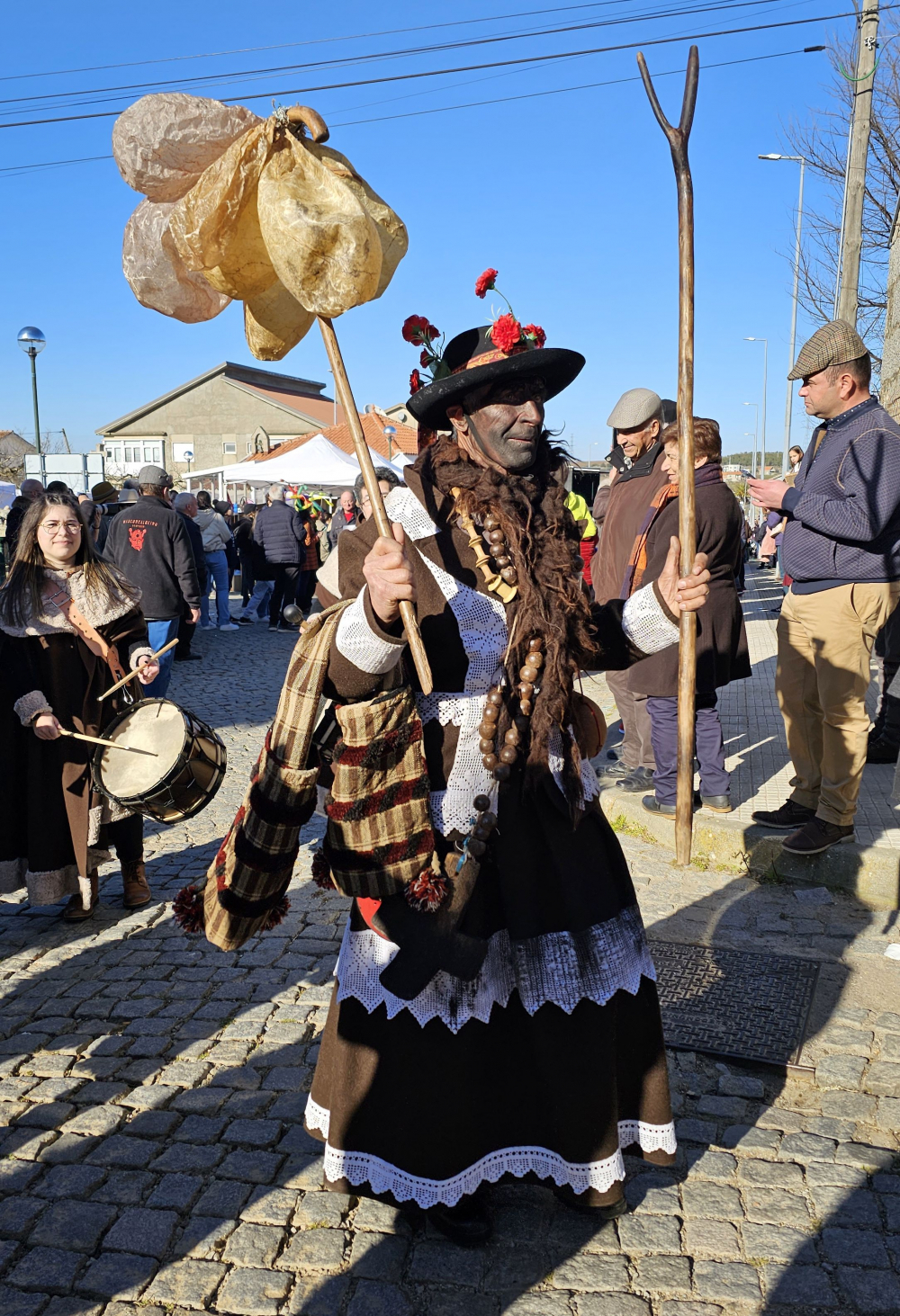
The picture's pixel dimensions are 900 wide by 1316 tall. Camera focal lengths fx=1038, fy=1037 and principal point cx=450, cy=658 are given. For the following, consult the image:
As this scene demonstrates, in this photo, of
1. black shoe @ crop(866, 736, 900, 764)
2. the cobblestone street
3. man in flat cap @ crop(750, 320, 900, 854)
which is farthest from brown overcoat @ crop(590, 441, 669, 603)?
the cobblestone street

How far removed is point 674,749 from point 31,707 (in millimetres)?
3338

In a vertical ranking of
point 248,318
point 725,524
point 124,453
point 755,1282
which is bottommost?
point 755,1282

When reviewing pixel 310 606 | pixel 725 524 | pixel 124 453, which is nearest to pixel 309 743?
pixel 725 524

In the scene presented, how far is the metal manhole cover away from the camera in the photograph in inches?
141

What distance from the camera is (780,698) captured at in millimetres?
5188

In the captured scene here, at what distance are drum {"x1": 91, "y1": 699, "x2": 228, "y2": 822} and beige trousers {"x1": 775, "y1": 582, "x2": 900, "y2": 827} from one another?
2761 millimetres

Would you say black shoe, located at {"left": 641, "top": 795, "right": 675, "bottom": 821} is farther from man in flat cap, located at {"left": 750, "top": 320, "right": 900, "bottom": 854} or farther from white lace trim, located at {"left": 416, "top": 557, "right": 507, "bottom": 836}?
white lace trim, located at {"left": 416, "top": 557, "right": 507, "bottom": 836}

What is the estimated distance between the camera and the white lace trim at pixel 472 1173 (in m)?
2.59

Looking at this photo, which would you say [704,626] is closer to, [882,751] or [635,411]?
[635,411]

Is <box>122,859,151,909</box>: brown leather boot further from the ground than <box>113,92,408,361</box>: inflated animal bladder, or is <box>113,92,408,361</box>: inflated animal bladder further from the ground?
<box>113,92,408,361</box>: inflated animal bladder

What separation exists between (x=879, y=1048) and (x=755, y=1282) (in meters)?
1.28

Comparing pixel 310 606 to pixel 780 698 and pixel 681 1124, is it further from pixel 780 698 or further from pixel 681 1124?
pixel 681 1124

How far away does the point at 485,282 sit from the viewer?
9.71 feet

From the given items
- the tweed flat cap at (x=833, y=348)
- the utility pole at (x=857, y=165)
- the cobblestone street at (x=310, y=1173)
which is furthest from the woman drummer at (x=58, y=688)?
the utility pole at (x=857, y=165)
